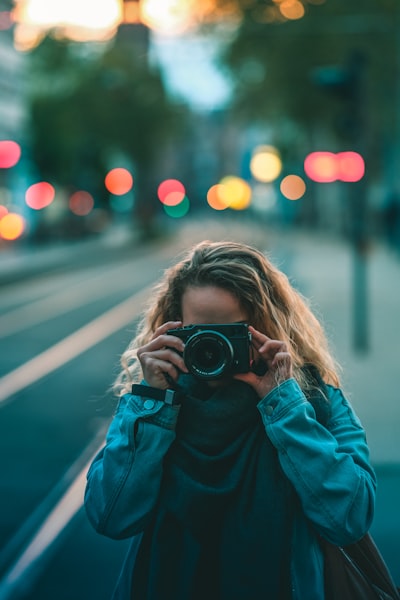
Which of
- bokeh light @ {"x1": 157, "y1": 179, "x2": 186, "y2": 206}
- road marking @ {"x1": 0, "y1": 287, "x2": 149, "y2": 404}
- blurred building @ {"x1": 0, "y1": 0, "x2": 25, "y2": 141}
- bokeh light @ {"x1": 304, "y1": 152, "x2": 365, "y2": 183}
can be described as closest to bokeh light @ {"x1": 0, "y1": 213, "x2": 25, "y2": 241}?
blurred building @ {"x1": 0, "y1": 0, "x2": 25, "y2": 141}

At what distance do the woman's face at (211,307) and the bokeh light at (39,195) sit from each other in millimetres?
43999

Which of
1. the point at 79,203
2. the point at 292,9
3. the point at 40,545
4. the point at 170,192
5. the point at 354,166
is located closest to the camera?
the point at 40,545

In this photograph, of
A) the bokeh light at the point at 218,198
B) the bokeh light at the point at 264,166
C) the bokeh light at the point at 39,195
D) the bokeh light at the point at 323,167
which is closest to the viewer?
the bokeh light at the point at 323,167

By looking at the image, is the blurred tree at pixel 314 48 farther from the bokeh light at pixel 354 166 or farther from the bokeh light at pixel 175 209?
the bokeh light at pixel 175 209

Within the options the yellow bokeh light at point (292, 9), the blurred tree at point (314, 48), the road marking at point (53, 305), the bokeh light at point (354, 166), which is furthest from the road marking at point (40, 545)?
the yellow bokeh light at point (292, 9)

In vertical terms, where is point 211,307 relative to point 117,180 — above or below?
above

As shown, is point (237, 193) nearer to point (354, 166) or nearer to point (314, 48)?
point (314, 48)

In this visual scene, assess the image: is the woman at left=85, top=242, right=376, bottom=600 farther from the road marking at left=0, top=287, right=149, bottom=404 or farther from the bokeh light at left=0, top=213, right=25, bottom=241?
the bokeh light at left=0, top=213, right=25, bottom=241

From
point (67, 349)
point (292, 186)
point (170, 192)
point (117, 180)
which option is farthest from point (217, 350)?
point (170, 192)

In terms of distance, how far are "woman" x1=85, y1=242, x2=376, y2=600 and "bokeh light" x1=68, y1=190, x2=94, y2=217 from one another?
45420 mm

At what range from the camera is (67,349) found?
11.7 metres

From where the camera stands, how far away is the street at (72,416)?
157 inches

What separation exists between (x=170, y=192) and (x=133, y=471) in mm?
96116

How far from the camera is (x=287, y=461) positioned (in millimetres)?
1979
